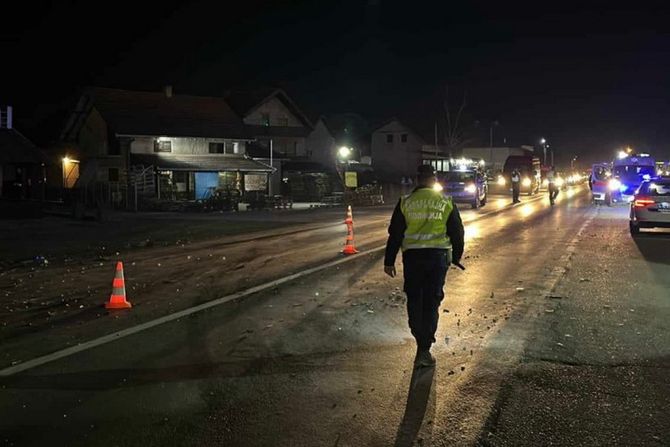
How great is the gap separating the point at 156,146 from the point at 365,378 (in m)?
38.7

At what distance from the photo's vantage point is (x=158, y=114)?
44.8 meters

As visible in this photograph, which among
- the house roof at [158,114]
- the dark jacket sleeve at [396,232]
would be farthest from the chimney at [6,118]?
the dark jacket sleeve at [396,232]

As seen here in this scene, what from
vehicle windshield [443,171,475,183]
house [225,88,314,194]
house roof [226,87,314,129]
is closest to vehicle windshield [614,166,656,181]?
vehicle windshield [443,171,475,183]

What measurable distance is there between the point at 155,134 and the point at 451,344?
122ft

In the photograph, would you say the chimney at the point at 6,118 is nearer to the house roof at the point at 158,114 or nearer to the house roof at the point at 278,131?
the house roof at the point at 158,114

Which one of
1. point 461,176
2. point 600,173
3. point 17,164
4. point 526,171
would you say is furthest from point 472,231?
point 526,171

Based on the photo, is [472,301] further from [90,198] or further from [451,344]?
[90,198]

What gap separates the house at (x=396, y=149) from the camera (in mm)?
76938

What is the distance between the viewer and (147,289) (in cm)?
1083

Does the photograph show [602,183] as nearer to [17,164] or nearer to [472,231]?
[472,231]

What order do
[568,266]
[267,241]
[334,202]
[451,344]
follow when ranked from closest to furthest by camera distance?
[451,344]
[568,266]
[267,241]
[334,202]

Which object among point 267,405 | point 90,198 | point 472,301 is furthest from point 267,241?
point 90,198

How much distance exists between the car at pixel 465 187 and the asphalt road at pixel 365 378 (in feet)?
74.9

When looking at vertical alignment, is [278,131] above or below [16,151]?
above
